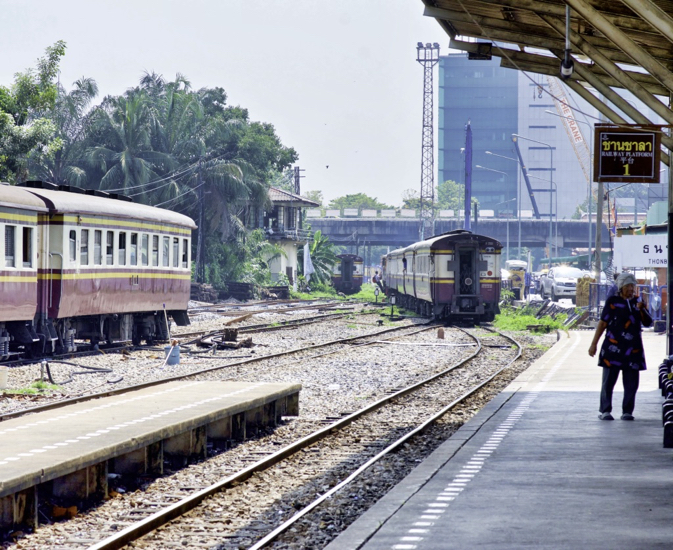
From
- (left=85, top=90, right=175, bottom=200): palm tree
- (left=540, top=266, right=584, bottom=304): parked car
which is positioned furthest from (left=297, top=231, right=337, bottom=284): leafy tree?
(left=540, top=266, right=584, bottom=304): parked car

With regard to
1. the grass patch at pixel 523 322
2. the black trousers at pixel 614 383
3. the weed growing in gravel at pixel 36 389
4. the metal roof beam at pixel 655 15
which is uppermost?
the metal roof beam at pixel 655 15

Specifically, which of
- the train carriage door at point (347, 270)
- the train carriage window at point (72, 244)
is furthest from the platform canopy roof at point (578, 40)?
the train carriage door at point (347, 270)

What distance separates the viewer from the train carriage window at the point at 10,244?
18109 mm

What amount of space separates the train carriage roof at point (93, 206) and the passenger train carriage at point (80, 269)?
0.02 meters

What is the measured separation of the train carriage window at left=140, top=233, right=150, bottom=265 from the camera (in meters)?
23.4

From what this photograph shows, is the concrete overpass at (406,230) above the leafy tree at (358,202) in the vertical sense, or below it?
below

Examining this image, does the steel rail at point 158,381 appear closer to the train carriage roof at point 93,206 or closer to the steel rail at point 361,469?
the train carriage roof at point 93,206

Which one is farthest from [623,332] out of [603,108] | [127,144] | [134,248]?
[127,144]

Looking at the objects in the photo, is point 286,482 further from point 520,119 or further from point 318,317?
point 520,119

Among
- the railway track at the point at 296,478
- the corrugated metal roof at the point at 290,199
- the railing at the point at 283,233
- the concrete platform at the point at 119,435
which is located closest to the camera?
the railway track at the point at 296,478

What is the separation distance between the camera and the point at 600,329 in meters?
11.7

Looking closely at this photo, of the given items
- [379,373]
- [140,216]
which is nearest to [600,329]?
[379,373]

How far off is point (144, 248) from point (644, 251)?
13754 mm

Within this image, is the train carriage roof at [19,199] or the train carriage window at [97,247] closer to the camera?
the train carriage roof at [19,199]
